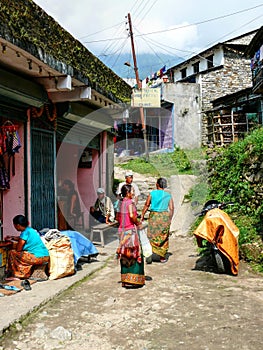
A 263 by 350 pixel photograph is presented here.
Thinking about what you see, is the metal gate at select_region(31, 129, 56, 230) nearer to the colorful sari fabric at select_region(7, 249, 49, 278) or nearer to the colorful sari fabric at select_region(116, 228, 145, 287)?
the colorful sari fabric at select_region(7, 249, 49, 278)

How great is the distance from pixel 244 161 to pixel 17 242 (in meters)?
6.77

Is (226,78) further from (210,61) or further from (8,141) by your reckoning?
(8,141)

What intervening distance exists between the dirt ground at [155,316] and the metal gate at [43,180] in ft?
5.48

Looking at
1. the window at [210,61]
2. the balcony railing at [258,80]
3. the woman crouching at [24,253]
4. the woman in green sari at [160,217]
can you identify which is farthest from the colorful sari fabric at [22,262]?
the window at [210,61]

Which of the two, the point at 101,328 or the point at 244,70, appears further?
the point at 244,70

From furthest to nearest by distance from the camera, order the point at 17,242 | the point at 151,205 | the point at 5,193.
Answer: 1. the point at 151,205
2. the point at 5,193
3. the point at 17,242

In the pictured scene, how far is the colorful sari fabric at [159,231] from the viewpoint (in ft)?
24.8

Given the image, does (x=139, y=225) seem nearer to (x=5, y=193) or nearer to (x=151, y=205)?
(x=151, y=205)

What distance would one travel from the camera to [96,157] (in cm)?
1119

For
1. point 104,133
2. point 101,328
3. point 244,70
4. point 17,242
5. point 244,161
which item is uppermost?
point 244,70

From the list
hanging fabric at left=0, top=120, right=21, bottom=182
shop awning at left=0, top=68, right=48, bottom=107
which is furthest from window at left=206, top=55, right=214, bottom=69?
hanging fabric at left=0, top=120, right=21, bottom=182

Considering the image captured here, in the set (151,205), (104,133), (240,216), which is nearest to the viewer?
(151,205)

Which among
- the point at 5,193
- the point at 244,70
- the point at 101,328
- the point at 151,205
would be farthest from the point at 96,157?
the point at 244,70

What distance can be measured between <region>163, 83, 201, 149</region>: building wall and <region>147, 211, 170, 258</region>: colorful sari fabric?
59.5ft
